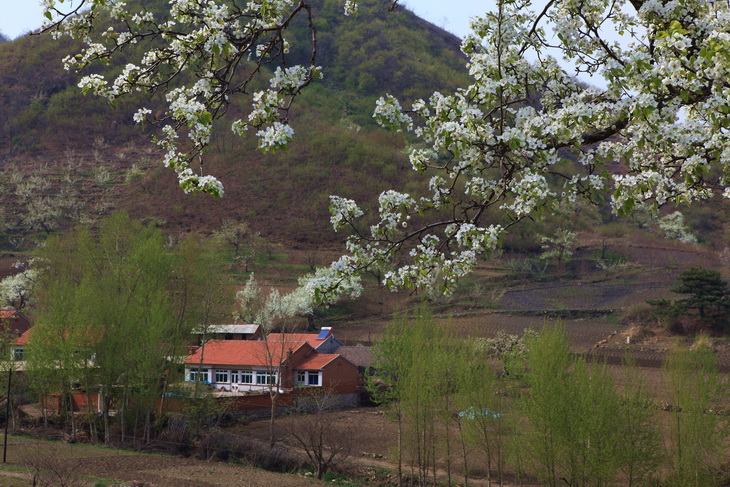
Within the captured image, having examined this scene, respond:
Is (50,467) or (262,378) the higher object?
(262,378)

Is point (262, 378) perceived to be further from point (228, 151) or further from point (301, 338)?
point (228, 151)

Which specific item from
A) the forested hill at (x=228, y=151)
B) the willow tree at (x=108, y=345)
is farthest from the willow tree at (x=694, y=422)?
the forested hill at (x=228, y=151)

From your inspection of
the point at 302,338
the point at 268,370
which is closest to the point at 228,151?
the point at 302,338

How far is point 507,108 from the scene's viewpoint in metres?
4.30

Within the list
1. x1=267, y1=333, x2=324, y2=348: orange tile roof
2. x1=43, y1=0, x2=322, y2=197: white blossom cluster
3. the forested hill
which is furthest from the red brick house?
the forested hill

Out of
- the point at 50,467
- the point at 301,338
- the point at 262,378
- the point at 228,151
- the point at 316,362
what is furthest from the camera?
the point at 228,151

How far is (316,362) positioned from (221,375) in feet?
14.0

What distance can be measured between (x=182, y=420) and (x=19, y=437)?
5203 mm

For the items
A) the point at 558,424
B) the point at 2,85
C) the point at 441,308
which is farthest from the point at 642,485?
the point at 2,85

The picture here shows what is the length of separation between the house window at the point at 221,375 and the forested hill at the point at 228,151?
28361mm

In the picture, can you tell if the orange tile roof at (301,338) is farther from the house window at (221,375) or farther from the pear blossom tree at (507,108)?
the pear blossom tree at (507,108)

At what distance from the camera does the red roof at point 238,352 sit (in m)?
29.0

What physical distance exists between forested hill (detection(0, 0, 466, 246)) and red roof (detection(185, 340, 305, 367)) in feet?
89.0

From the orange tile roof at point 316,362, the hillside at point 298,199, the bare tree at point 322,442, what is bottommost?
the bare tree at point 322,442
